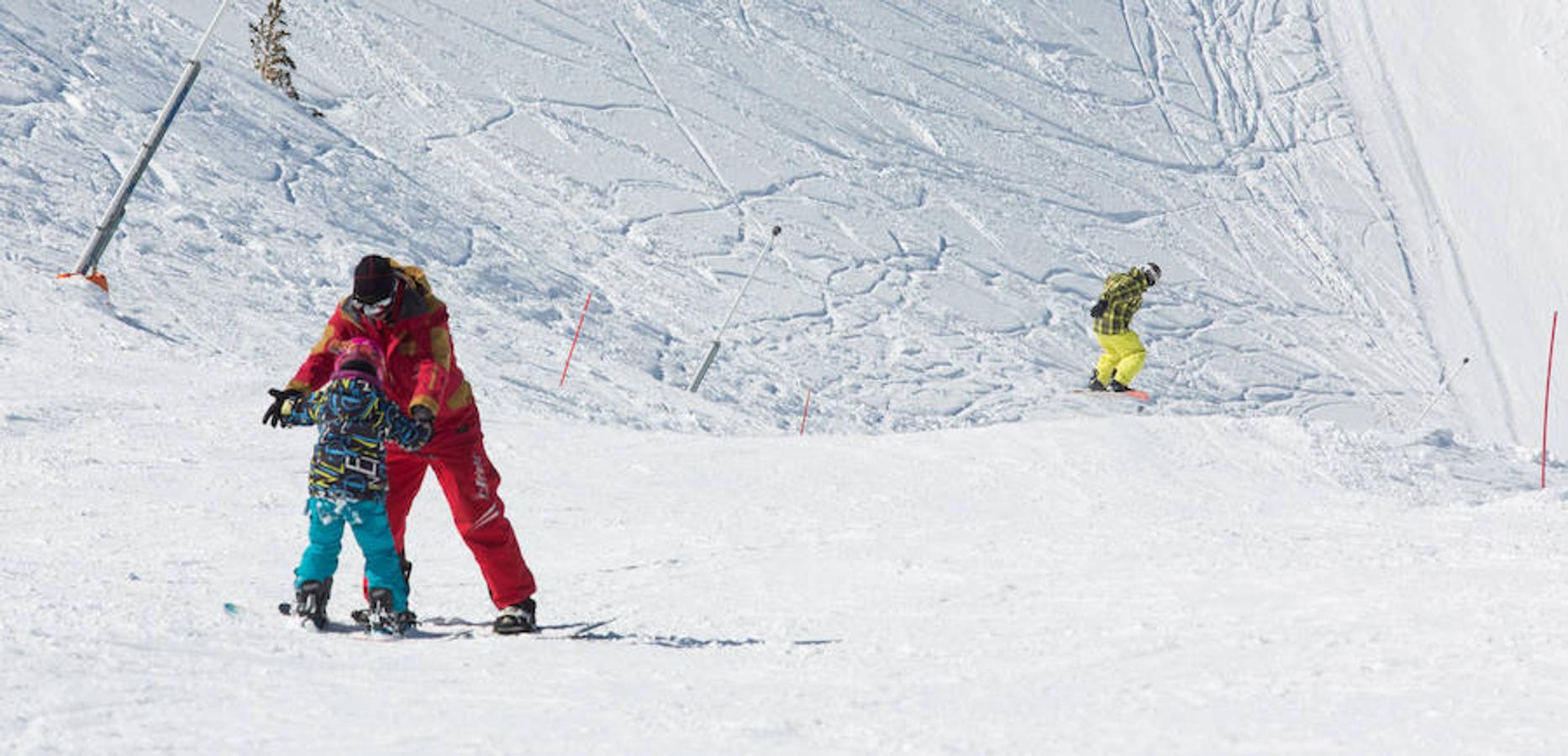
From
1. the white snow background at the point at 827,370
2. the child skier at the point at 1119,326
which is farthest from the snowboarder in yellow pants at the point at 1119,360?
the white snow background at the point at 827,370

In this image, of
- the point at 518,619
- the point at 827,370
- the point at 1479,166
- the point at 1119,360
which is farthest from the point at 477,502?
the point at 1479,166

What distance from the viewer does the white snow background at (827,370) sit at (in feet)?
12.1

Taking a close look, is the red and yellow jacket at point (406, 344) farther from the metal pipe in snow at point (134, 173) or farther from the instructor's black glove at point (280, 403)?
the metal pipe in snow at point (134, 173)

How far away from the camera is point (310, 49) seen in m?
22.5

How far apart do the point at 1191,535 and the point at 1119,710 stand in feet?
12.2

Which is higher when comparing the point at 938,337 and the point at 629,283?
the point at 938,337

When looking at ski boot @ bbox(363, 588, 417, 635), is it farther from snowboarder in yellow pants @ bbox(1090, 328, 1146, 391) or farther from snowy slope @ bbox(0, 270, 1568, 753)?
snowboarder in yellow pants @ bbox(1090, 328, 1146, 391)

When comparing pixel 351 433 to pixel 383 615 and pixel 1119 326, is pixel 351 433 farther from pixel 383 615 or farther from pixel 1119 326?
pixel 1119 326

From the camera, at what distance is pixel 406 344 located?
199 inches

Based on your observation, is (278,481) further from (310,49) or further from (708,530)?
(310,49)

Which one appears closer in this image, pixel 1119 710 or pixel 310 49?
pixel 1119 710

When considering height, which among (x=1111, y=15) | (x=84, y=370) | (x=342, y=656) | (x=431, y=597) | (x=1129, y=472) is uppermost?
(x=1111, y=15)

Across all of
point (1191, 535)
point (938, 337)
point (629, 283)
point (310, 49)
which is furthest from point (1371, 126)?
point (1191, 535)

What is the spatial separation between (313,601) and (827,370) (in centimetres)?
1384
